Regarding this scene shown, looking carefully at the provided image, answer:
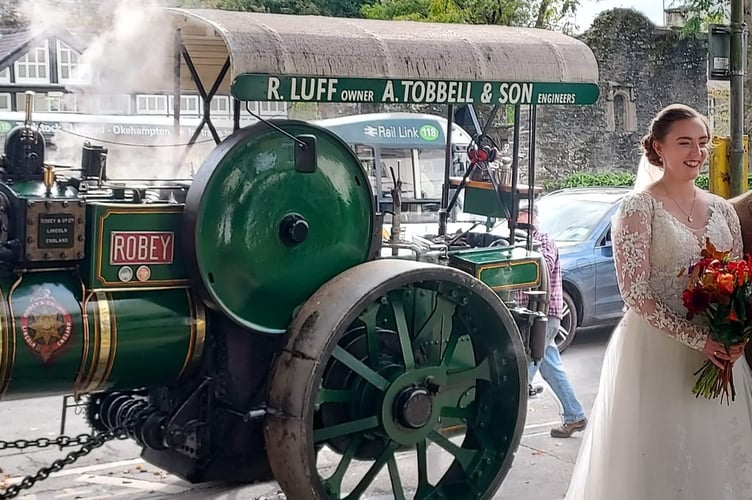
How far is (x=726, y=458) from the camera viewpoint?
159 inches

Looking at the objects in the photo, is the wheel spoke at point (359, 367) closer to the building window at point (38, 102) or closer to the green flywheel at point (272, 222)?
the green flywheel at point (272, 222)

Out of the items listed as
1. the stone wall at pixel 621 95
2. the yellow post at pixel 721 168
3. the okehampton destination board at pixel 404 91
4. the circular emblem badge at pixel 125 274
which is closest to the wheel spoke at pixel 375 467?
the circular emblem badge at pixel 125 274

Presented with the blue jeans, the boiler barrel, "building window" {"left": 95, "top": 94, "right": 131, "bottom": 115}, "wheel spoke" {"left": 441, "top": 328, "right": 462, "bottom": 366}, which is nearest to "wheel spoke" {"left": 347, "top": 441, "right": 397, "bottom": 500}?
"wheel spoke" {"left": 441, "top": 328, "right": 462, "bottom": 366}

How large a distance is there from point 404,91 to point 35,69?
20.4 meters

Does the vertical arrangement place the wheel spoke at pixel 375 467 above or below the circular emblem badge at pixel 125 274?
below

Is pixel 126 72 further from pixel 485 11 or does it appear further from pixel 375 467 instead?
pixel 485 11

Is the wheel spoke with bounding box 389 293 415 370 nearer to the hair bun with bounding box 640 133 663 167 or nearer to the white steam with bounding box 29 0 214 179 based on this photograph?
the hair bun with bounding box 640 133 663 167

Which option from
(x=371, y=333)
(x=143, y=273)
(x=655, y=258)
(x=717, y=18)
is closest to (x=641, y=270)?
(x=655, y=258)

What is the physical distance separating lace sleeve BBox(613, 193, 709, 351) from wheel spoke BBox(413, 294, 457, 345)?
0.93 m

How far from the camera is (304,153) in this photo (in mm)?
4133

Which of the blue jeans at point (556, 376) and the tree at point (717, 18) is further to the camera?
the tree at point (717, 18)

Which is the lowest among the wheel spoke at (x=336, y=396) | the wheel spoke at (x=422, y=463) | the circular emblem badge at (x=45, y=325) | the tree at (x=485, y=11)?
the wheel spoke at (x=422, y=463)

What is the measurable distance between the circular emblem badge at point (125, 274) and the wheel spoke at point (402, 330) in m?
1.11

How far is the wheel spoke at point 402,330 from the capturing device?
435 centimetres
